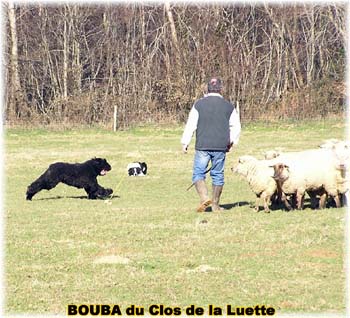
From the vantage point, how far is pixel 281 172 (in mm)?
12906

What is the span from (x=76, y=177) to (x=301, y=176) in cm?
492

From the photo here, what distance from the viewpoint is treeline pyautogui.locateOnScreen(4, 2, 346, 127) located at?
36.8 metres

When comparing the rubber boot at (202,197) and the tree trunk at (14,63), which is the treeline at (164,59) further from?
the rubber boot at (202,197)

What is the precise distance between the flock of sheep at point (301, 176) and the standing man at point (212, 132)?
0.41 metres

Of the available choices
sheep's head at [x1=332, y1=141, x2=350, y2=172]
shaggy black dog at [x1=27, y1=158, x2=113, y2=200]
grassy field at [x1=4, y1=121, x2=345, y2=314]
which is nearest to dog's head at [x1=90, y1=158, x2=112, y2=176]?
shaggy black dog at [x1=27, y1=158, x2=113, y2=200]

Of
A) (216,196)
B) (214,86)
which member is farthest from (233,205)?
(214,86)

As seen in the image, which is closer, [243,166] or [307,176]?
[307,176]

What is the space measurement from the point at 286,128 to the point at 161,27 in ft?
27.2

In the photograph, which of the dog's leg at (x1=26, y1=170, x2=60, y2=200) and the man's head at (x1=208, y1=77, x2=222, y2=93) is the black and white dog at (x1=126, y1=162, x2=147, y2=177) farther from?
the man's head at (x1=208, y1=77, x2=222, y2=93)

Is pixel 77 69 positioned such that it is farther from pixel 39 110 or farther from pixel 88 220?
pixel 88 220

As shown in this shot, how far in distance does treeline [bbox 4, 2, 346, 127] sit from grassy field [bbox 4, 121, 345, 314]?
1903cm

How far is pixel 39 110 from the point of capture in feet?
123

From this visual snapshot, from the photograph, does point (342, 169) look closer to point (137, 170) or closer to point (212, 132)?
point (212, 132)

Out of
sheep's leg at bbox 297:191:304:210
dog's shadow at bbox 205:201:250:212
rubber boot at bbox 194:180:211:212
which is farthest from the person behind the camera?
dog's shadow at bbox 205:201:250:212
